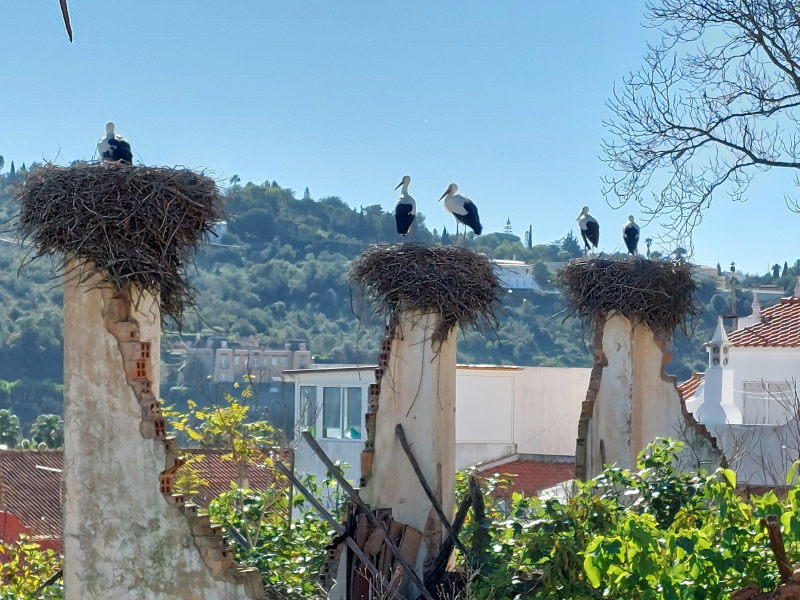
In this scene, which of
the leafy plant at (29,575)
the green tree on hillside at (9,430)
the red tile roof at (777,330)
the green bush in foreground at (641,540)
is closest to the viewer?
the green bush in foreground at (641,540)

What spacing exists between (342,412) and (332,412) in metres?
0.37

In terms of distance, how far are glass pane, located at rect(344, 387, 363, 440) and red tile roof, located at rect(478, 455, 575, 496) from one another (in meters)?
3.75

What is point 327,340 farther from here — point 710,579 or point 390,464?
point 710,579

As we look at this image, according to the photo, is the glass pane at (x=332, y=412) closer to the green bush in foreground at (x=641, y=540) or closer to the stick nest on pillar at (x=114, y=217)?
the green bush in foreground at (x=641, y=540)

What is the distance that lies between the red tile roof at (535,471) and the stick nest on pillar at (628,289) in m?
10.1

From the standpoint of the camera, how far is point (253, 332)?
6419 cm

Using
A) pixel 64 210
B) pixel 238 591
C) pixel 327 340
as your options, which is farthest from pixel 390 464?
pixel 327 340

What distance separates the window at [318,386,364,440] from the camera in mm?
29797

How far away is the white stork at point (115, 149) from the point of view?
1177 centimetres

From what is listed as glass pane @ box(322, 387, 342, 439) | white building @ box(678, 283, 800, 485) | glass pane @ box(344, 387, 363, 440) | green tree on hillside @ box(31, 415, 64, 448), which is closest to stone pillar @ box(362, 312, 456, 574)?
white building @ box(678, 283, 800, 485)

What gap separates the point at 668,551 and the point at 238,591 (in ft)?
11.8

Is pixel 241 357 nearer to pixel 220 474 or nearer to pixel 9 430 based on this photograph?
pixel 9 430

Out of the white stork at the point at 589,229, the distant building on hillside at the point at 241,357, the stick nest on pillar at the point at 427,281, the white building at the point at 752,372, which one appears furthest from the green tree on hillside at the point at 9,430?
the stick nest on pillar at the point at 427,281

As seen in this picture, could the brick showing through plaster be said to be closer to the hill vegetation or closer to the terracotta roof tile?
the terracotta roof tile
